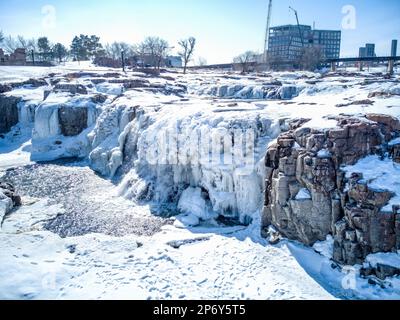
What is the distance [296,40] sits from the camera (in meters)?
79.8

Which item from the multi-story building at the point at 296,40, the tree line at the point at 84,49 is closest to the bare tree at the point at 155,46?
the tree line at the point at 84,49

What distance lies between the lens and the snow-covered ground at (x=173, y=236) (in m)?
8.73

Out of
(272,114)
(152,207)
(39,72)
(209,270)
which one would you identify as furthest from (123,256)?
(39,72)

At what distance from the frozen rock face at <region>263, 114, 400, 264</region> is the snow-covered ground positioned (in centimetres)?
49

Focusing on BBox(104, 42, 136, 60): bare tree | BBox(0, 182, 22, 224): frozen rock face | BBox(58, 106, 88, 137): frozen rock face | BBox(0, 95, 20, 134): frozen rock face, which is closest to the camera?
BBox(0, 182, 22, 224): frozen rock face

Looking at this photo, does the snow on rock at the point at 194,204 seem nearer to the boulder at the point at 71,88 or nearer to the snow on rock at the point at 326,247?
the snow on rock at the point at 326,247

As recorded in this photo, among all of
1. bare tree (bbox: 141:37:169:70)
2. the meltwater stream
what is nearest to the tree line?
bare tree (bbox: 141:37:169:70)

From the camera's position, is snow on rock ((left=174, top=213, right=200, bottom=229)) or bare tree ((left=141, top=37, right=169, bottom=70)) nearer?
snow on rock ((left=174, top=213, right=200, bottom=229))

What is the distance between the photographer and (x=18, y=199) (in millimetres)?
14039

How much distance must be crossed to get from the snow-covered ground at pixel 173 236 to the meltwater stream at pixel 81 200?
11cm

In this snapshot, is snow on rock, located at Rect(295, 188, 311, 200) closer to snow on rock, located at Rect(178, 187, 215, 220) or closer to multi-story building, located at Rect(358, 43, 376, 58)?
snow on rock, located at Rect(178, 187, 215, 220)

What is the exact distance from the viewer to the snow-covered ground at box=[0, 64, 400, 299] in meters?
8.73
